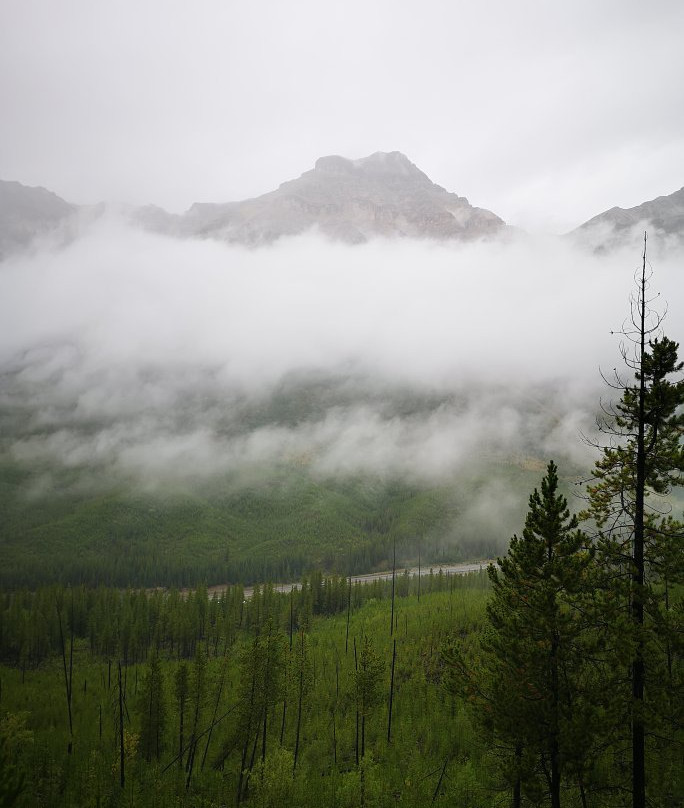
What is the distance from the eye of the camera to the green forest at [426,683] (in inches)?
687

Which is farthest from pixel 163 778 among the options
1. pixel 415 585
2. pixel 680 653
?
pixel 415 585

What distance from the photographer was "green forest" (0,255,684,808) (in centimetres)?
1745

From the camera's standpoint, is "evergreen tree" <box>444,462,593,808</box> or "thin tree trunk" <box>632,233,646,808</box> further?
"evergreen tree" <box>444,462,593,808</box>

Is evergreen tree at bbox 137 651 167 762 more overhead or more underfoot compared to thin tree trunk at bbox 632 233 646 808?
more underfoot

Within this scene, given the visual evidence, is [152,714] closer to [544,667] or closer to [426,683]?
[426,683]

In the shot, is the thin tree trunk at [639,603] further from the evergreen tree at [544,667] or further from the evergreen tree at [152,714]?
the evergreen tree at [152,714]

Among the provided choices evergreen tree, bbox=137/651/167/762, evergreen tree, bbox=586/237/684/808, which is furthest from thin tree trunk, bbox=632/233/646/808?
evergreen tree, bbox=137/651/167/762

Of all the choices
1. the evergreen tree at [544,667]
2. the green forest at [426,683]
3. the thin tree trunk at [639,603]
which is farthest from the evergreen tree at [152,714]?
the thin tree trunk at [639,603]

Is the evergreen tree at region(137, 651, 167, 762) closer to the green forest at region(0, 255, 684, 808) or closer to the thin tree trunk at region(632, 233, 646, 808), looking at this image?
the green forest at region(0, 255, 684, 808)

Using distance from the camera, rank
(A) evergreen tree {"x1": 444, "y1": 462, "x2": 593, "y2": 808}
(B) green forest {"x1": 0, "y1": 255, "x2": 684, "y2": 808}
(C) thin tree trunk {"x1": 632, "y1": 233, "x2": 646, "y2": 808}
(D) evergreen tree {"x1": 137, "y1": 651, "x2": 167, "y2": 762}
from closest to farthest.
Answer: (C) thin tree trunk {"x1": 632, "y1": 233, "x2": 646, "y2": 808}
(B) green forest {"x1": 0, "y1": 255, "x2": 684, "y2": 808}
(A) evergreen tree {"x1": 444, "y1": 462, "x2": 593, "y2": 808}
(D) evergreen tree {"x1": 137, "y1": 651, "x2": 167, "y2": 762}

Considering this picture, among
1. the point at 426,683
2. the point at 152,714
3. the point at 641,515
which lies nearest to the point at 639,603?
the point at 641,515

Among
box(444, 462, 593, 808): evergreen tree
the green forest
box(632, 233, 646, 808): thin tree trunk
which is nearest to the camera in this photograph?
box(632, 233, 646, 808): thin tree trunk

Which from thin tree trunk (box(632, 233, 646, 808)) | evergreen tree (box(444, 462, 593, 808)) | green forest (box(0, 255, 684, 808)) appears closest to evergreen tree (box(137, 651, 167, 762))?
green forest (box(0, 255, 684, 808))

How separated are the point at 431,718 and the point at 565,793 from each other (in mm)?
33273
